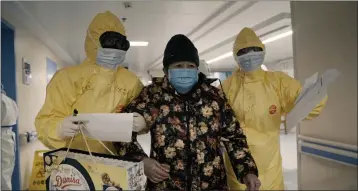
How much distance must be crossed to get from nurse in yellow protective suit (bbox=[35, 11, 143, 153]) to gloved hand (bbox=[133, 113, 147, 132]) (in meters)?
0.25

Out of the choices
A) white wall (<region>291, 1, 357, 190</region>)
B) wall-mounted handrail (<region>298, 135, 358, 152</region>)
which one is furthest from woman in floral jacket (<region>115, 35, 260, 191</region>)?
white wall (<region>291, 1, 357, 190</region>)

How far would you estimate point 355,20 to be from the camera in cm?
232

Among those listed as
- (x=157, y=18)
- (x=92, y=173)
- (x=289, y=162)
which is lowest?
(x=289, y=162)

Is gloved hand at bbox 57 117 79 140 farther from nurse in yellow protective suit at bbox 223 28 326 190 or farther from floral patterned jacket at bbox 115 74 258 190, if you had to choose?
nurse in yellow protective suit at bbox 223 28 326 190

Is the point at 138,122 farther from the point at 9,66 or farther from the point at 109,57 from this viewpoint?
the point at 9,66

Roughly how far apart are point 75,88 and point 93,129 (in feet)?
1.72

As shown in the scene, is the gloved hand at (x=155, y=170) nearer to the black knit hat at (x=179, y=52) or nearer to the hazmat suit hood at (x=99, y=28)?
the black knit hat at (x=179, y=52)

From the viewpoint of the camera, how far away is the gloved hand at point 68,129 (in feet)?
3.38

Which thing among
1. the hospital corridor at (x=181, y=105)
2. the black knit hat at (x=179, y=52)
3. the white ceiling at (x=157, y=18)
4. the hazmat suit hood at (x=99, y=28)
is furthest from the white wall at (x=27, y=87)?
the black knit hat at (x=179, y=52)

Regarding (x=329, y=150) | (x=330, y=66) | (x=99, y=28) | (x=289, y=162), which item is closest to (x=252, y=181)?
(x=99, y=28)

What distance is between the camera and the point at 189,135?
128cm

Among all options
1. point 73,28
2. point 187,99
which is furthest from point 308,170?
point 73,28

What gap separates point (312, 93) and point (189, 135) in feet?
1.88

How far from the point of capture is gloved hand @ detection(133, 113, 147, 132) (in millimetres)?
1168
